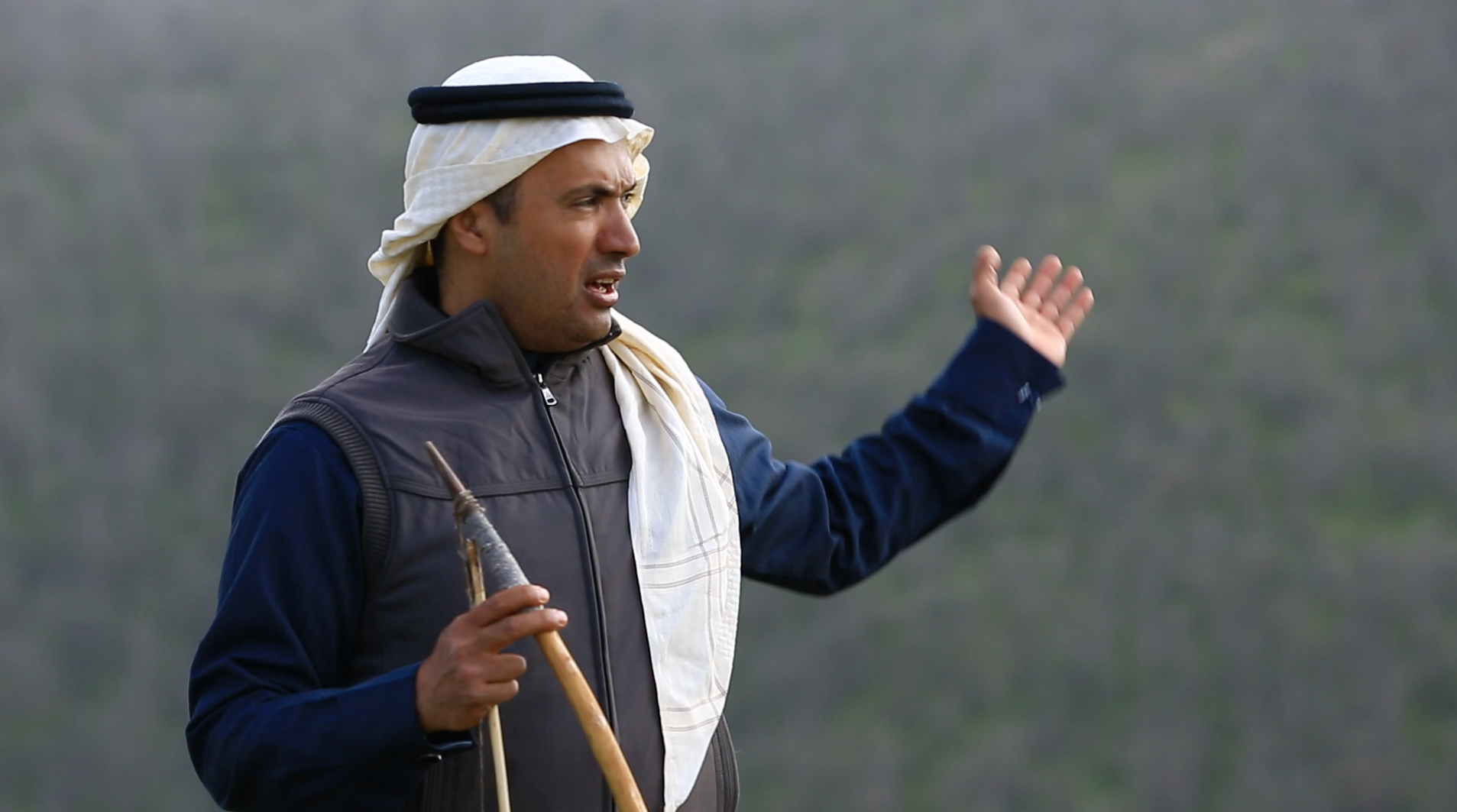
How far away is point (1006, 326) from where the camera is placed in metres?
2.09

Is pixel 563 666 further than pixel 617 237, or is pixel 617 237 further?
pixel 617 237

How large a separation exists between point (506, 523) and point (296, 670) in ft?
0.84

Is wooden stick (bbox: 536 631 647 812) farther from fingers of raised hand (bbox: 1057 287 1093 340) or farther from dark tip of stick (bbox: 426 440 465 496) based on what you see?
fingers of raised hand (bbox: 1057 287 1093 340)

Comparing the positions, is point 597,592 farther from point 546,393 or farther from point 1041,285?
point 1041,285

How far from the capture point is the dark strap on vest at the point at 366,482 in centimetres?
161

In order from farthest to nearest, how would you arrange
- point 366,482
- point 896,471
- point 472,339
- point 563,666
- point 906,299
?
point 906,299 → point 896,471 → point 472,339 → point 366,482 → point 563,666

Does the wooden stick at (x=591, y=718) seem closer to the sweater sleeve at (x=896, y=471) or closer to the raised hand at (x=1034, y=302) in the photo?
the sweater sleeve at (x=896, y=471)

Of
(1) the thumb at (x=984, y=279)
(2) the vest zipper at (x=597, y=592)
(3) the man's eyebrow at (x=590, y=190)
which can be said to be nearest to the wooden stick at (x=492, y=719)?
(2) the vest zipper at (x=597, y=592)

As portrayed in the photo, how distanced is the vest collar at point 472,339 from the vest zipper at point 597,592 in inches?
3.2

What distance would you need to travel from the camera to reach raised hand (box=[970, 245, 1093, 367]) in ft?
6.89

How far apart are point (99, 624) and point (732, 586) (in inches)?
109

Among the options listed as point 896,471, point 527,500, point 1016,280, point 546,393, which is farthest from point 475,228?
point 1016,280

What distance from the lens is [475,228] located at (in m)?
1.82

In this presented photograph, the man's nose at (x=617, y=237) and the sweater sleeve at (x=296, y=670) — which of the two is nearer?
the sweater sleeve at (x=296, y=670)
